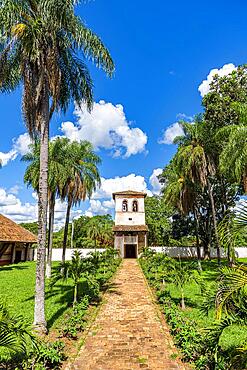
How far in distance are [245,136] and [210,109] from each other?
6.20 meters

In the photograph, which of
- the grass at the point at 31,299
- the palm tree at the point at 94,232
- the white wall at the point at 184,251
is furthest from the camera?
the palm tree at the point at 94,232

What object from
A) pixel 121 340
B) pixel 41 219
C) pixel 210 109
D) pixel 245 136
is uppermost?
pixel 210 109

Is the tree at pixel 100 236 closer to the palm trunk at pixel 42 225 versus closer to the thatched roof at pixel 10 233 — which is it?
the thatched roof at pixel 10 233

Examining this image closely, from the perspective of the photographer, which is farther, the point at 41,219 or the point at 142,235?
the point at 142,235

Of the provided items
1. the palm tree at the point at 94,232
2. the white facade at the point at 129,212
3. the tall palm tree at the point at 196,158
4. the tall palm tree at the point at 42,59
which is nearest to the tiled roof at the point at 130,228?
the white facade at the point at 129,212

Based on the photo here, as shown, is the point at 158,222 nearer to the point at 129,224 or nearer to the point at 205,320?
the point at 129,224

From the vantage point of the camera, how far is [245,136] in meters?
14.5

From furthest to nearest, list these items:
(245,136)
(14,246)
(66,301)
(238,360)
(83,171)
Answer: (14,246)
(83,171)
(245,136)
(66,301)
(238,360)

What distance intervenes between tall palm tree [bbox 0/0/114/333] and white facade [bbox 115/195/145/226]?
26.9 meters

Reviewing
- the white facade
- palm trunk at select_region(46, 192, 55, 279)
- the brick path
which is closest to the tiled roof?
the white facade

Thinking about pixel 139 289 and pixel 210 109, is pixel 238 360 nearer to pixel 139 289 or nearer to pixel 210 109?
pixel 139 289

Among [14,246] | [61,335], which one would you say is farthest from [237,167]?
[14,246]

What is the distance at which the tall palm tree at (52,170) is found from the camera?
17344mm

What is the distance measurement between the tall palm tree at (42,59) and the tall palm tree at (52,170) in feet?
25.1
